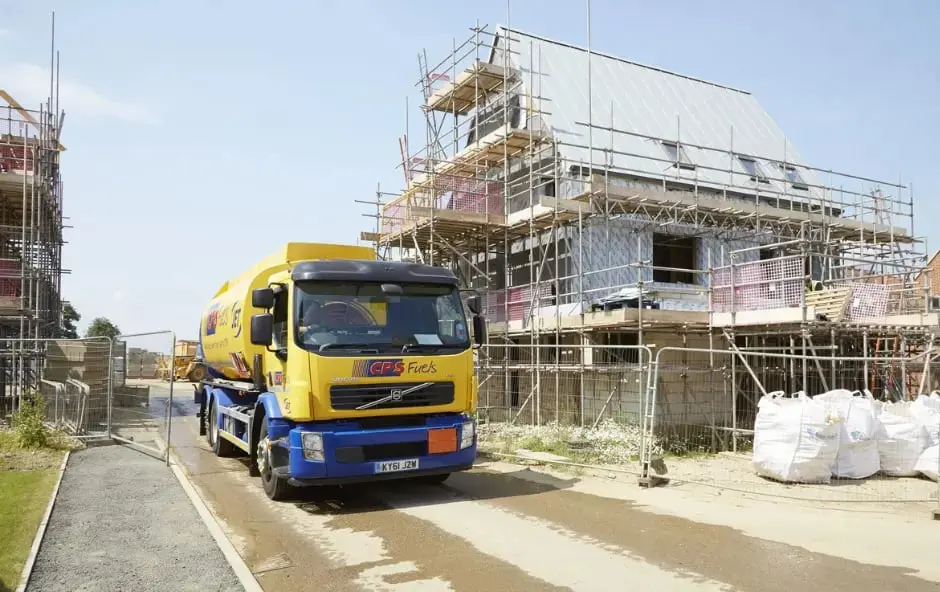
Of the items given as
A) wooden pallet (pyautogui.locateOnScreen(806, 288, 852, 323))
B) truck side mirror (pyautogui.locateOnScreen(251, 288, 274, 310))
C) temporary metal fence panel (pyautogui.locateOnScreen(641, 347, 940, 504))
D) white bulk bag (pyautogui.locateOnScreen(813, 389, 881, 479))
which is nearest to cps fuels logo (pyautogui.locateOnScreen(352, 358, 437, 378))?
truck side mirror (pyautogui.locateOnScreen(251, 288, 274, 310))

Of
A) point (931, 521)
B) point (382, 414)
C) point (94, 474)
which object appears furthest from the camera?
point (94, 474)

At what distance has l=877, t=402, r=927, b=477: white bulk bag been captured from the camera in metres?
10.7

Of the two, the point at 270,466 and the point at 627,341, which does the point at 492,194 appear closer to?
the point at 627,341

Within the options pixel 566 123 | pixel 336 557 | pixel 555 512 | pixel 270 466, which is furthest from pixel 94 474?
pixel 566 123

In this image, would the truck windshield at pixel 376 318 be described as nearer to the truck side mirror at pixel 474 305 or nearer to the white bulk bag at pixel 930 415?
the truck side mirror at pixel 474 305

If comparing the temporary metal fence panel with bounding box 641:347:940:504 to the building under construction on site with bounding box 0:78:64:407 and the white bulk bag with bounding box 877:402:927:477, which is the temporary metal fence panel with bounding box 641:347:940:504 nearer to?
the white bulk bag with bounding box 877:402:927:477

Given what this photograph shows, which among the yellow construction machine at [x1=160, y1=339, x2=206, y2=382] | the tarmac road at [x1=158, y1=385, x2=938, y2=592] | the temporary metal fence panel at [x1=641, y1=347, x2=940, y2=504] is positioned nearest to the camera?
the tarmac road at [x1=158, y1=385, x2=938, y2=592]

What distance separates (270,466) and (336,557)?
250 centimetres

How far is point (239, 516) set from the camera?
8180mm

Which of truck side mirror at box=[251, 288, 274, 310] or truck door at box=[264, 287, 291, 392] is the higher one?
truck side mirror at box=[251, 288, 274, 310]

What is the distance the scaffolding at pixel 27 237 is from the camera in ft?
57.4

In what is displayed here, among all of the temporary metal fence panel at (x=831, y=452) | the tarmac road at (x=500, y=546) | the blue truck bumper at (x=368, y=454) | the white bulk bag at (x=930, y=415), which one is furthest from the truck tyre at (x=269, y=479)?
the white bulk bag at (x=930, y=415)

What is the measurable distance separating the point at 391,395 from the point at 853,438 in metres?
6.85

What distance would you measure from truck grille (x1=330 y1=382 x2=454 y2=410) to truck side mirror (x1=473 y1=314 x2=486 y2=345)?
84 centimetres
